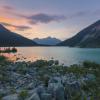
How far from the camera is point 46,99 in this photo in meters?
15.1

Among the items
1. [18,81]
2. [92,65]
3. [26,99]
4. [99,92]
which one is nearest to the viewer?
[26,99]

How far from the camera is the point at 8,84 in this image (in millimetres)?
22328

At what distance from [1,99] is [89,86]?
419 inches

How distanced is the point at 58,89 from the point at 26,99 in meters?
2.92

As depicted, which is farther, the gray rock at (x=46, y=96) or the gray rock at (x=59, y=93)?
the gray rock at (x=59, y=93)

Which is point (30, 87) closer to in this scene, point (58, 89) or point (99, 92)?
point (58, 89)

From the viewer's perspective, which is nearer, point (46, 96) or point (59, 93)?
point (46, 96)

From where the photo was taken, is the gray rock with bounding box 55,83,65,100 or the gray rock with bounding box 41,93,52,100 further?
the gray rock with bounding box 55,83,65,100

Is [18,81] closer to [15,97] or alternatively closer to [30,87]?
[30,87]

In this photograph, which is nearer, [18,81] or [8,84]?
[8,84]

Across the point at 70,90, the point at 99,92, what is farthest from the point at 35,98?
the point at 99,92

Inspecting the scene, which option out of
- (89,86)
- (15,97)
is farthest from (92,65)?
(15,97)

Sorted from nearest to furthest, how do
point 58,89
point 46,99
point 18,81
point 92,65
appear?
point 46,99 < point 58,89 < point 18,81 < point 92,65

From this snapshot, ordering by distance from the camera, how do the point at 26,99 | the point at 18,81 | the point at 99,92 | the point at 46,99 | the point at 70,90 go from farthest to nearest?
the point at 18,81, the point at 99,92, the point at 70,90, the point at 46,99, the point at 26,99
